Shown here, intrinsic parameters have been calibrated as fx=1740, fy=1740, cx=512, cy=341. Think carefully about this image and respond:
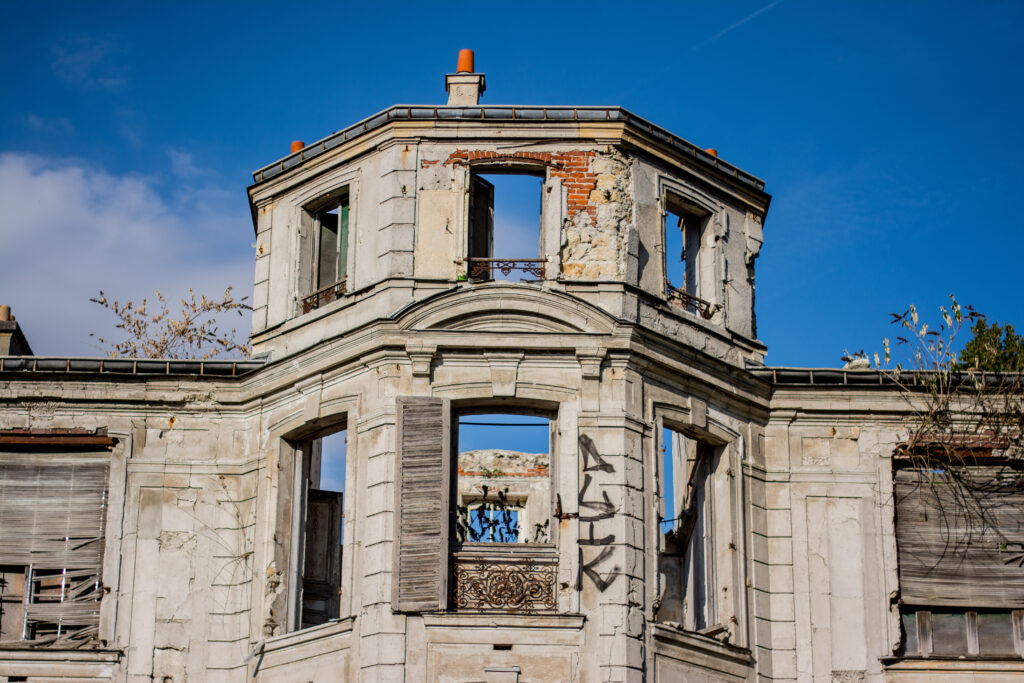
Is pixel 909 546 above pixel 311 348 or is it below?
below

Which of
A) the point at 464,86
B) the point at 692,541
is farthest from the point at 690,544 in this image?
the point at 464,86

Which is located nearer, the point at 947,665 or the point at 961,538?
the point at 947,665

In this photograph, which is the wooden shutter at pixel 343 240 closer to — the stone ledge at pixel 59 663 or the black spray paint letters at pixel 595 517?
the black spray paint letters at pixel 595 517

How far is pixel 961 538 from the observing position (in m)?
23.2

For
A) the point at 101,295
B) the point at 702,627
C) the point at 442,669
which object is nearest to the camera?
the point at 442,669

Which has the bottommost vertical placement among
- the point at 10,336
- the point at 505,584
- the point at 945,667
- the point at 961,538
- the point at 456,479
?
the point at 945,667

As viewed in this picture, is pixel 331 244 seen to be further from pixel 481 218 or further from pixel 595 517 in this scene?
pixel 595 517

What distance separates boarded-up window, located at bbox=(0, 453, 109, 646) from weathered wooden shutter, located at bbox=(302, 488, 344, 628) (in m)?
2.73

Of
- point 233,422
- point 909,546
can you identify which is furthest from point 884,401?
point 233,422

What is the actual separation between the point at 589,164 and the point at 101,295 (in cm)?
1044

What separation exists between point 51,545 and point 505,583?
6373mm

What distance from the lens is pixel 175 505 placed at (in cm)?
2288

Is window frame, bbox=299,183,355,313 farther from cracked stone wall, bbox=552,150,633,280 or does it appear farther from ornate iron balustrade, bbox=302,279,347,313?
cracked stone wall, bbox=552,150,633,280

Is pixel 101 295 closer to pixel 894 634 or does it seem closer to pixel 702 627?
pixel 702 627
